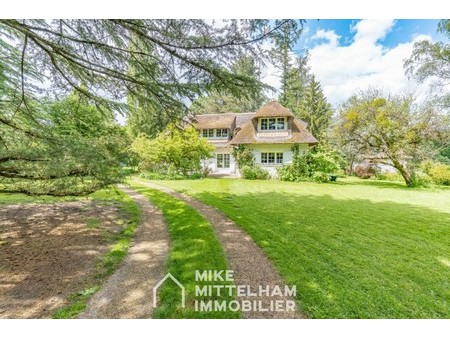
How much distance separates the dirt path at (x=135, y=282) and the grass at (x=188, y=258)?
6.9 inches

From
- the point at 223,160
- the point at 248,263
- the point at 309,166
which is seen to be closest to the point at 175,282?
the point at 248,263

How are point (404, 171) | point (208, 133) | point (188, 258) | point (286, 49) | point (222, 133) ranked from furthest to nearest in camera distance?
1. point (208, 133)
2. point (222, 133)
3. point (404, 171)
4. point (286, 49)
5. point (188, 258)

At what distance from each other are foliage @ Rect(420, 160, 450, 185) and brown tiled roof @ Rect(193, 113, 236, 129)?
15742 millimetres

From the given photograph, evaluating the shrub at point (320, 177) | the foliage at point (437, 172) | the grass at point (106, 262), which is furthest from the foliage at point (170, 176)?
the foliage at point (437, 172)

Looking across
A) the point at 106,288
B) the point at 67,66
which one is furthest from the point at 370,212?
the point at 67,66

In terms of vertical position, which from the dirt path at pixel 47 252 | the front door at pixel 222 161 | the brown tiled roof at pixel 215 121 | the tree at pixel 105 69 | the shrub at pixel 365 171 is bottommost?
the dirt path at pixel 47 252

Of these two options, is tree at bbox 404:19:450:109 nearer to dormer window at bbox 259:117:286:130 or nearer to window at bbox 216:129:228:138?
dormer window at bbox 259:117:286:130

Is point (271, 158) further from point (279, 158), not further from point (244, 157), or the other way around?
point (244, 157)

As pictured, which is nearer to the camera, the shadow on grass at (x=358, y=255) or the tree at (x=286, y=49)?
the shadow on grass at (x=358, y=255)

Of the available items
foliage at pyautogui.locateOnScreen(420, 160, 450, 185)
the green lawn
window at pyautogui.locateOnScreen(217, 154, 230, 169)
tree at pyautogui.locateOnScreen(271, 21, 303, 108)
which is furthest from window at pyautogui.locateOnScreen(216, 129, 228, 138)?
tree at pyautogui.locateOnScreen(271, 21, 303, 108)

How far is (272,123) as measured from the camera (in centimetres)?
1903

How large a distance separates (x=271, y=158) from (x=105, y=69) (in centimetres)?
1542

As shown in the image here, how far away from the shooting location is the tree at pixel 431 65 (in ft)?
23.3

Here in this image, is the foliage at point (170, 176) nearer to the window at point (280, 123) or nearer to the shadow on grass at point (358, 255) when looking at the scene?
the window at point (280, 123)
